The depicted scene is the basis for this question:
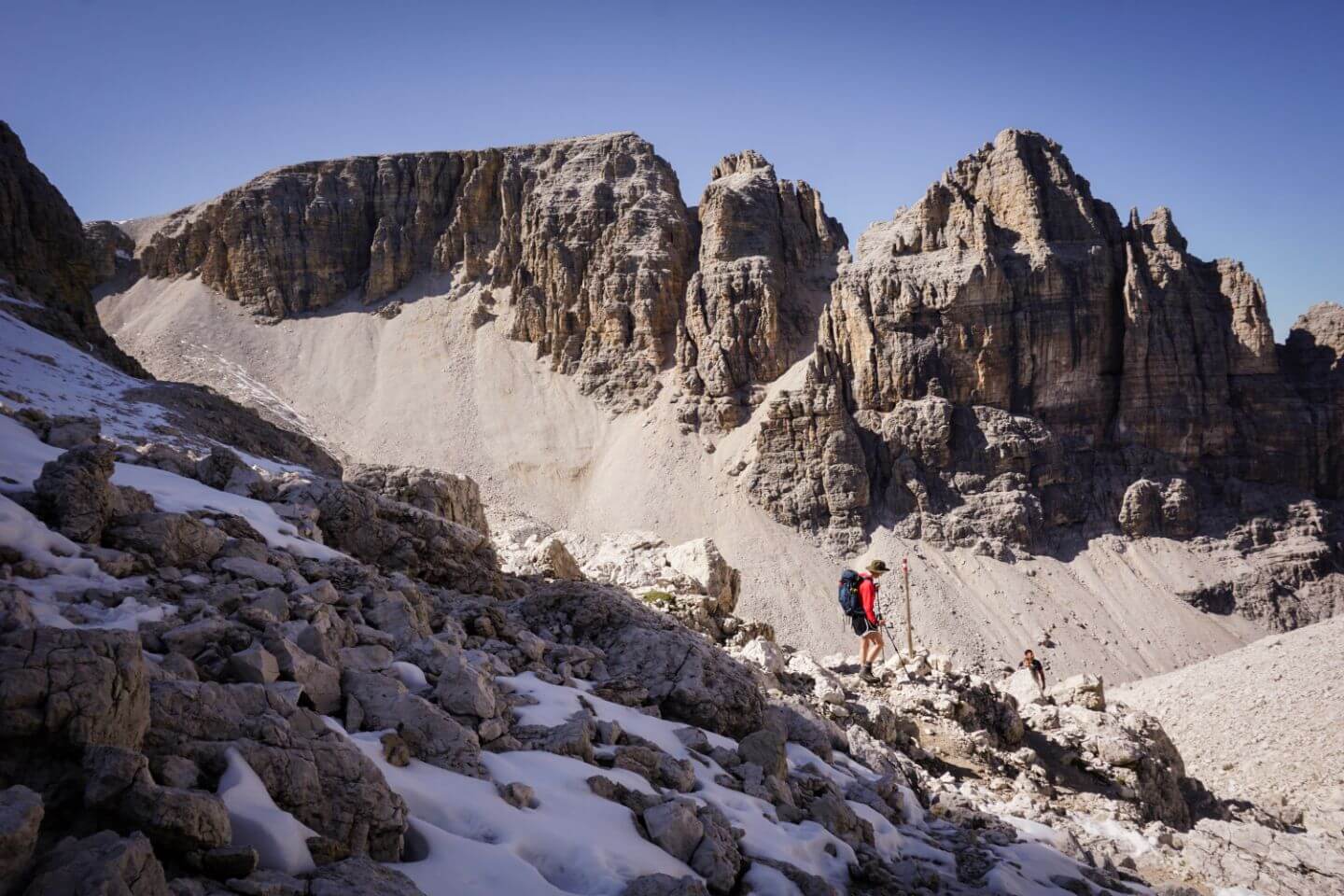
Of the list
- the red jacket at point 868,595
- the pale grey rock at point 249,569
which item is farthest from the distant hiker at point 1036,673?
the pale grey rock at point 249,569

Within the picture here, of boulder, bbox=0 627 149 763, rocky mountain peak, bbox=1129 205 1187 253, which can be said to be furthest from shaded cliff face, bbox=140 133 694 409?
boulder, bbox=0 627 149 763

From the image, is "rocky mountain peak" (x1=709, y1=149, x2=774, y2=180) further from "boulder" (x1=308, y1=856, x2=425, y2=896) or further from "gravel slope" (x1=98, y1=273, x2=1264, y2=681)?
"boulder" (x1=308, y1=856, x2=425, y2=896)

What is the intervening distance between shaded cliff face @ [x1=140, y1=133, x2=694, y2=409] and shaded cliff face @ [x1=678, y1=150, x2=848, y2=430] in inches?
173

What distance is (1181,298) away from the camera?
70625mm

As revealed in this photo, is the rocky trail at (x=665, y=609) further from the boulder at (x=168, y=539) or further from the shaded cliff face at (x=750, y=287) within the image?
the shaded cliff face at (x=750, y=287)

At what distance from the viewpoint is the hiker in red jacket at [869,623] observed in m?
16.2

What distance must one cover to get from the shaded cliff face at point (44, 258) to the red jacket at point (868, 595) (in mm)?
26958

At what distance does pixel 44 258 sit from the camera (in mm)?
34219

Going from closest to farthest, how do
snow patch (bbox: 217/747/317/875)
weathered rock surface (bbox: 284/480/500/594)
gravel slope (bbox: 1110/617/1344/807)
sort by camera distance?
snow patch (bbox: 217/747/317/875) → weathered rock surface (bbox: 284/480/500/594) → gravel slope (bbox: 1110/617/1344/807)

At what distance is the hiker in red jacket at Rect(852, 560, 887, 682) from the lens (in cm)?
1617

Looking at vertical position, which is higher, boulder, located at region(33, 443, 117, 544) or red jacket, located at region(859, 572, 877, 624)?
boulder, located at region(33, 443, 117, 544)

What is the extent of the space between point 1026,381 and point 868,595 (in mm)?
59350

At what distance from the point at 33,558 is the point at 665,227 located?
257ft

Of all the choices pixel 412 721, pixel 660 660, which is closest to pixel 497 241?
pixel 660 660
